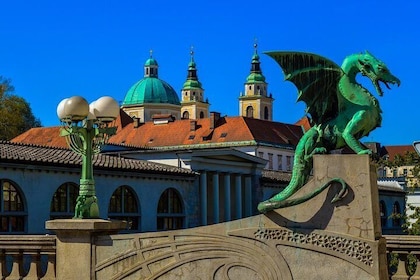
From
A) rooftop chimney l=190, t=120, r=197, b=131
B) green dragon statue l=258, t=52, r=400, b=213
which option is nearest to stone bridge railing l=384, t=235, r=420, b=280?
green dragon statue l=258, t=52, r=400, b=213

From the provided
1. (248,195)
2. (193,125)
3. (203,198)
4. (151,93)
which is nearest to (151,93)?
(151,93)

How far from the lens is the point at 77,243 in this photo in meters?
10.6

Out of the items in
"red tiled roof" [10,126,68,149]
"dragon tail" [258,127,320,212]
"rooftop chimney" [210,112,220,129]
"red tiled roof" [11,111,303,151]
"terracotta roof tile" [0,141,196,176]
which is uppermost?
"rooftop chimney" [210,112,220,129]

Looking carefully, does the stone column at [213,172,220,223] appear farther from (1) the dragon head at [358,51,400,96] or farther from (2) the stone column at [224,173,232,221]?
(1) the dragon head at [358,51,400,96]

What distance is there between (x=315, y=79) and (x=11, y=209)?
23.4 m

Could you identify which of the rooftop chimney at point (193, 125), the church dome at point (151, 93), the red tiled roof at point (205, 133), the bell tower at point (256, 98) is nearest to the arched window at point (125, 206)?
the red tiled roof at point (205, 133)

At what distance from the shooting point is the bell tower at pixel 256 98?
474 ft

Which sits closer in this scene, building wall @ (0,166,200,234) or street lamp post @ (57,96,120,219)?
street lamp post @ (57,96,120,219)

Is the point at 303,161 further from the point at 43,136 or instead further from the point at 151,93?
the point at 151,93

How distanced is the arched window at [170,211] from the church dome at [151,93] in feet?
285

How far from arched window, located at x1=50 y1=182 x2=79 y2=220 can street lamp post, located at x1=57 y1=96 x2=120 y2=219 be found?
2096 centimetres

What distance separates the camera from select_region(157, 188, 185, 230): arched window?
137 feet

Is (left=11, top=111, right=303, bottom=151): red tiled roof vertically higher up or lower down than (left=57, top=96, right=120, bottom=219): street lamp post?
higher up

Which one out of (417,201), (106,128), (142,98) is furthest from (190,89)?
(106,128)
